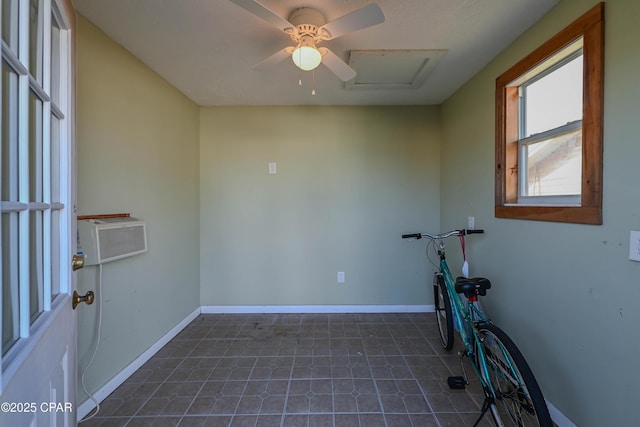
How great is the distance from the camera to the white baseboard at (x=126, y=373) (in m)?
1.58

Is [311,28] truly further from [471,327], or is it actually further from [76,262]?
[471,327]

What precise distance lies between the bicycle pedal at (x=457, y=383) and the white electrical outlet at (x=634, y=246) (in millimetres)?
1170

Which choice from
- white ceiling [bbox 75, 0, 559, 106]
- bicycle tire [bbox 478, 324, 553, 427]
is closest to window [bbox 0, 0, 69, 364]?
white ceiling [bbox 75, 0, 559, 106]

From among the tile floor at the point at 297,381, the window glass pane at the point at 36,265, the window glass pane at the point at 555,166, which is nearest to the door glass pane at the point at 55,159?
the window glass pane at the point at 36,265

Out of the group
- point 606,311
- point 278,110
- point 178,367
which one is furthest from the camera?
point 278,110

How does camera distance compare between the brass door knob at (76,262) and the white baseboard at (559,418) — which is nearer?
the brass door knob at (76,262)

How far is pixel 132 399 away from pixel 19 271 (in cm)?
148

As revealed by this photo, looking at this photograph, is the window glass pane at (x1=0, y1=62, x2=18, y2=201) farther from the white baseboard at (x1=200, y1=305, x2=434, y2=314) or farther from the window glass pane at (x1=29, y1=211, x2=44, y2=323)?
the white baseboard at (x1=200, y1=305, x2=434, y2=314)

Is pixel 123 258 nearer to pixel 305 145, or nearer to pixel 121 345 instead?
pixel 121 345

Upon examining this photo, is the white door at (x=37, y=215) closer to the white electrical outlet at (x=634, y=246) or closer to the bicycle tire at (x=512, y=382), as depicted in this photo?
the bicycle tire at (x=512, y=382)

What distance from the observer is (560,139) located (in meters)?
1.55

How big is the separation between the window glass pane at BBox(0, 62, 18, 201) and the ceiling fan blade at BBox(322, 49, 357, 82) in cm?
139

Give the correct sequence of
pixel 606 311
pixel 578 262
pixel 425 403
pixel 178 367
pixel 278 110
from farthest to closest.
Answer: pixel 278 110
pixel 178 367
pixel 425 403
pixel 578 262
pixel 606 311

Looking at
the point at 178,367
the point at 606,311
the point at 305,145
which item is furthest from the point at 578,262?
the point at 178,367
